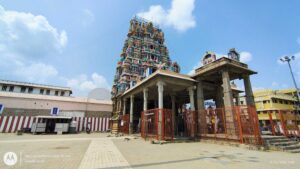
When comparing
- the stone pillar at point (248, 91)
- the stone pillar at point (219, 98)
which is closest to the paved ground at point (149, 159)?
the stone pillar at point (248, 91)

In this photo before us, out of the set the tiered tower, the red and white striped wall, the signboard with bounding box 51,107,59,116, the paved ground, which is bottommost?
the paved ground

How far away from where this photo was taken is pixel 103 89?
35438 mm

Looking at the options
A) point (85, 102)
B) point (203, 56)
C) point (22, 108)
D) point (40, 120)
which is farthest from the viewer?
point (85, 102)

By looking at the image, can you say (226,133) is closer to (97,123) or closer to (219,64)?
(219,64)

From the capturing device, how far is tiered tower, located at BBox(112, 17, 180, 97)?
3005cm

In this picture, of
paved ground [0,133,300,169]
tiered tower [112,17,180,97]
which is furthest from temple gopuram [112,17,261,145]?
tiered tower [112,17,180,97]

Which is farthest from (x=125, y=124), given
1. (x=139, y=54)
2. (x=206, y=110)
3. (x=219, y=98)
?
(x=139, y=54)

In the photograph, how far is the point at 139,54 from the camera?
111 ft

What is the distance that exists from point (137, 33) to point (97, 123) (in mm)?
23745

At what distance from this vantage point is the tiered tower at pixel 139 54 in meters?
30.0

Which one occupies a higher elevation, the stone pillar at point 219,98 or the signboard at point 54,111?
the stone pillar at point 219,98

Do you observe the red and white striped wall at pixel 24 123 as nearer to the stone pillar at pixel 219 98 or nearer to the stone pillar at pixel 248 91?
the stone pillar at pixel 219 98

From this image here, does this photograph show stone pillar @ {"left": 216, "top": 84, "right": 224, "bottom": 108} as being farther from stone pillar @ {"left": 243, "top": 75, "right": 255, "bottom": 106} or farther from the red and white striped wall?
the red and white striped wall

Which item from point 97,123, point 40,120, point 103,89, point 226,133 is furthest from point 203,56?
point 103,89
